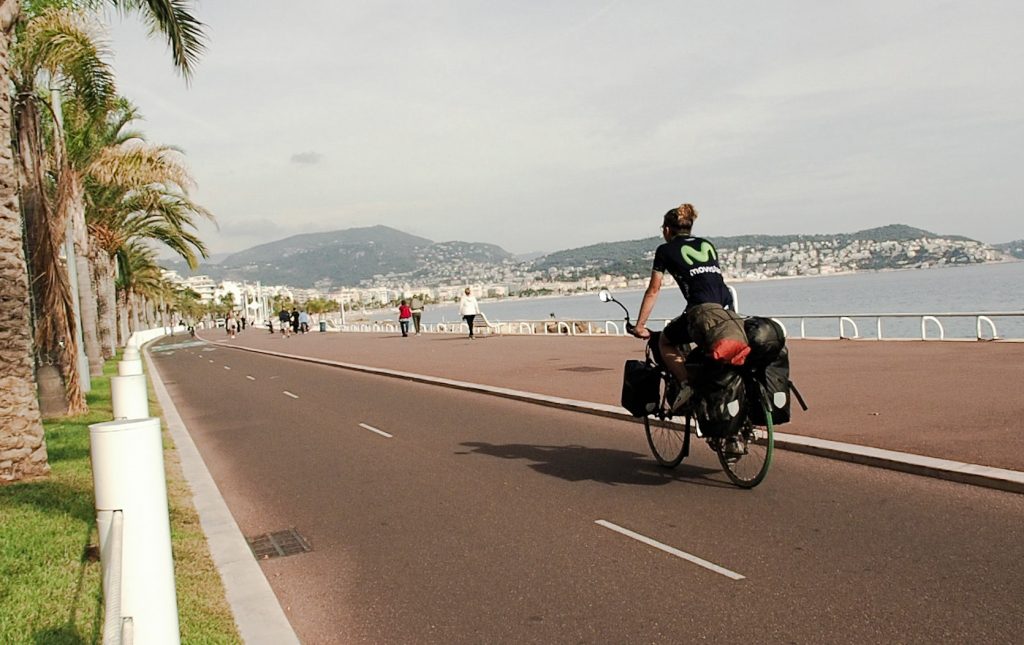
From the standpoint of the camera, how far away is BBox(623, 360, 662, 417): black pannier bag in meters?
7.76

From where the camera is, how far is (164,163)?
23281 mm

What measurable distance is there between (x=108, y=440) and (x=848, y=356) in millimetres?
16344

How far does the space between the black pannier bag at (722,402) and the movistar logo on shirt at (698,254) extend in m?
0.89

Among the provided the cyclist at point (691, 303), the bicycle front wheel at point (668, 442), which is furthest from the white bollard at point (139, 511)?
the bicycle front wheel at point (668, 442)

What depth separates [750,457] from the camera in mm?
7086

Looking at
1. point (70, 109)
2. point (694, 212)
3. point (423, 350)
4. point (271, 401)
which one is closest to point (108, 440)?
point (694, 212)

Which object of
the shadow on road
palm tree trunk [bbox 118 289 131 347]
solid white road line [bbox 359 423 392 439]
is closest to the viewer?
the shadow on road

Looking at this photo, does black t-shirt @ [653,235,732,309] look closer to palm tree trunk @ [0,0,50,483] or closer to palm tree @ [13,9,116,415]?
palm tree trunk @ [0,0,50,483]

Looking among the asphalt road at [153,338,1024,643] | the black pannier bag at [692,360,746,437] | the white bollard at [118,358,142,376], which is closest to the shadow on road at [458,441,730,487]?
the asphalt road at [153,338,1024,643]

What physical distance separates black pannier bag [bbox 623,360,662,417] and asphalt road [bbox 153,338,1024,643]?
2.18ft

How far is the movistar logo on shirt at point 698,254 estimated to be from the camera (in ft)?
23.2

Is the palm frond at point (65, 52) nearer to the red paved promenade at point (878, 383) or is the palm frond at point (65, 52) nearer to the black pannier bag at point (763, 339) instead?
the red paved promenade at point (878, 383)

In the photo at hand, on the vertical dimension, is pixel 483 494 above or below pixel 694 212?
below

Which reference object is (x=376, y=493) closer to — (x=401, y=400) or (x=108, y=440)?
(x=108, y=440)
